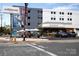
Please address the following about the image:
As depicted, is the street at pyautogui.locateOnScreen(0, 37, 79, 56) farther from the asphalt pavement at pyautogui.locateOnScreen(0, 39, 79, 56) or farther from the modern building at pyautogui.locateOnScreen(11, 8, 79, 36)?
the modern building at pyautogui.locateOnScreen(11, 8, 79, 36)

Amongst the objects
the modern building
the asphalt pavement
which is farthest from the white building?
the asphalt pavement

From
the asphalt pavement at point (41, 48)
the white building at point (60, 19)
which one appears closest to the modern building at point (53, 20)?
the white building at point (60, 19)

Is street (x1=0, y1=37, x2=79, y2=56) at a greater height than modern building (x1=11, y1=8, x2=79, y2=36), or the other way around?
modern building (x1=11, y1=8, x2=79, y2=36)

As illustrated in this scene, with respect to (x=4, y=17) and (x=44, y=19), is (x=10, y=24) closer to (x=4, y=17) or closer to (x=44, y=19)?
(x=4, y=17)

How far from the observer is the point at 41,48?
4.68 meters

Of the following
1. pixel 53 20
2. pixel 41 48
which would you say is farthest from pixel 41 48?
pixel 53 20

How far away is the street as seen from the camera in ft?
15.1

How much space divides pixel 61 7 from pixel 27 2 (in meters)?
0.38

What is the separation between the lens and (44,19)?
15.1 ft

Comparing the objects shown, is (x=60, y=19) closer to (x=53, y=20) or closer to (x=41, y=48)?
(x=53, y=20)

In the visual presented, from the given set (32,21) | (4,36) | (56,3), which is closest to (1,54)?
(4,36)

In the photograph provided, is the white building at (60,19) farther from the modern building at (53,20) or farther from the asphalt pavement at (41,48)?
the asphalt pavement at (41,48)

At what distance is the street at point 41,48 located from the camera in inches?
181

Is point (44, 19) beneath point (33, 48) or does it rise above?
above
